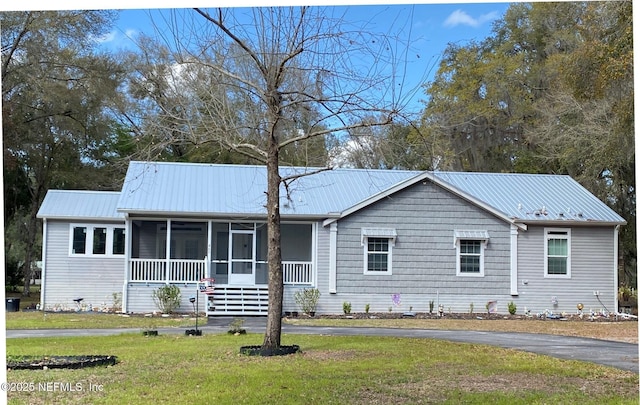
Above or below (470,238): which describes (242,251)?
below

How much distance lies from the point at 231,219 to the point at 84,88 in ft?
28.7

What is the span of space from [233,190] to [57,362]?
1148 centimetres

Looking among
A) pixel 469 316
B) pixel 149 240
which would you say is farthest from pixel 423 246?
pixel 149 240

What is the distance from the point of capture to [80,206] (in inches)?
749

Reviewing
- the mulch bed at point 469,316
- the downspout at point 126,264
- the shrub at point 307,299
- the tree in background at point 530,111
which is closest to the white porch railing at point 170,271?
the downspout at point 126,264

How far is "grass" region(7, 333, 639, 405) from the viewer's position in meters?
6.54

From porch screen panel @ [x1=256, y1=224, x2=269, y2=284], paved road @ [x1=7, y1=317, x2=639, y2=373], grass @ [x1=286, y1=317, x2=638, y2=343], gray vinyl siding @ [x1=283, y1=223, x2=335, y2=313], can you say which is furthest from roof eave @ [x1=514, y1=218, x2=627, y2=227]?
porch screen panel @ [x1=256, y1=224, x2=269, y2=284]

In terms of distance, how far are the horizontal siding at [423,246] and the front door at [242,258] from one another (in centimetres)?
234

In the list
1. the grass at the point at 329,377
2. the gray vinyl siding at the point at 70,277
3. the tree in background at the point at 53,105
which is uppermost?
the tree in background at the point at 53,105

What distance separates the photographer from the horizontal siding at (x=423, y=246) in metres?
18.2

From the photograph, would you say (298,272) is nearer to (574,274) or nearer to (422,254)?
(422,254)

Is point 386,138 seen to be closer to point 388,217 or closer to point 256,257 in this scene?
point 388,217

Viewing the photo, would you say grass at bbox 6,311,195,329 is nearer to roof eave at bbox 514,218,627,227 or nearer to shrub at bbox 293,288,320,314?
shrub at bbox 293,288,320,314

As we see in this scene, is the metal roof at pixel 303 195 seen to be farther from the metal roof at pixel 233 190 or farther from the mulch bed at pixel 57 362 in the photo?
the mulch bed at pixel 57 362
